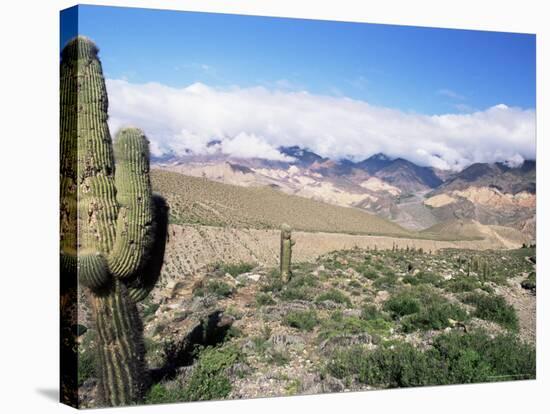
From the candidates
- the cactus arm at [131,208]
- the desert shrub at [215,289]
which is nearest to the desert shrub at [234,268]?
the desert shrub at [215,289]

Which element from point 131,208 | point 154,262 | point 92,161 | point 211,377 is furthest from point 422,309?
point 92,161

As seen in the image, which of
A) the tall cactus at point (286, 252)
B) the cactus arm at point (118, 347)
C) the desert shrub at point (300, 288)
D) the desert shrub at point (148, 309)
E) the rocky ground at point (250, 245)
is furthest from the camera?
the tall cactus at point (286, 252)

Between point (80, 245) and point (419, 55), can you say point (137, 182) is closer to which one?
point (80, 245)

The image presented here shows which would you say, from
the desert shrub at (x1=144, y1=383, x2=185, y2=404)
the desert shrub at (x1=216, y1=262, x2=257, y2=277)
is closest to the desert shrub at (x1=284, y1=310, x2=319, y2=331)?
the desert shrub at (x1=216, y1=262, x2=257, y2=277)

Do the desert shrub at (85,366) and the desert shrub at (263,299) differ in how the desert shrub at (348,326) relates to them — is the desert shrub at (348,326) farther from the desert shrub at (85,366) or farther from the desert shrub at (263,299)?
the desert shrub at (85,366)

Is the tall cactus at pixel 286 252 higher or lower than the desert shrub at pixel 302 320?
higher

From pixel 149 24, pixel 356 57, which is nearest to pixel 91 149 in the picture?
pixel 149 24

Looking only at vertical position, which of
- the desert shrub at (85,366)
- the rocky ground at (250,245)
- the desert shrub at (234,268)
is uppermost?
the rocky ground at (250,245)

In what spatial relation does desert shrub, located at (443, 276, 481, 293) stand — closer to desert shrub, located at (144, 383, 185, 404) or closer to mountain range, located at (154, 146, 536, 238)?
mountain range, located at (154, 146, 536, 238)
